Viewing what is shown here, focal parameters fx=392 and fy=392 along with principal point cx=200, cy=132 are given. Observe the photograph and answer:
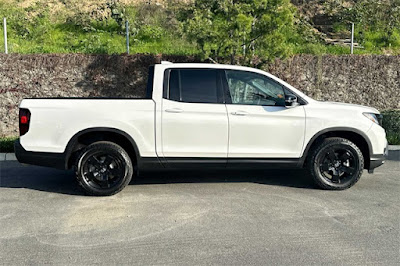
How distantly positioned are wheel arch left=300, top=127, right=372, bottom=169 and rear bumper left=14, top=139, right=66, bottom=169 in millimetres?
3441

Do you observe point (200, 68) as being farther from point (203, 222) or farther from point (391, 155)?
point (391, 155)

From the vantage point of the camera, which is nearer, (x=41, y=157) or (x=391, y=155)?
(x=41, y=157)

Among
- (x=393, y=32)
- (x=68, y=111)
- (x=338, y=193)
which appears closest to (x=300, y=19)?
(x=393, y=32)

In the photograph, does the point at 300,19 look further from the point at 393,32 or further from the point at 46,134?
the point at 46,134

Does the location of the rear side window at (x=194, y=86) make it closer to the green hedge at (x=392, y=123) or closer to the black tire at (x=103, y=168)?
the black tire at (x=103, y=168)

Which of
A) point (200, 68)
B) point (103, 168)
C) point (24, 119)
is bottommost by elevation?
point (103, 168)

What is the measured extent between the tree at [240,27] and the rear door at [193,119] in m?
3.93

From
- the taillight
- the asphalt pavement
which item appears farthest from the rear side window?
the taillight

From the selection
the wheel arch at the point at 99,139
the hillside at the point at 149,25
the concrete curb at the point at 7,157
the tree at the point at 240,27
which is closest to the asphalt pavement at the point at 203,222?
the wheel arch at the point at 99,139

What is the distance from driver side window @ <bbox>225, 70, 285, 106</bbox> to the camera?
562 centimetres

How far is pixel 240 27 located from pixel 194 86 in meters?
4.04

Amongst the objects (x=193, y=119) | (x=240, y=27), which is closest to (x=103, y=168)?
(x=193, y=119)

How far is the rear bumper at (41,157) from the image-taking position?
5.40 m

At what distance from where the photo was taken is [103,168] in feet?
18.1
